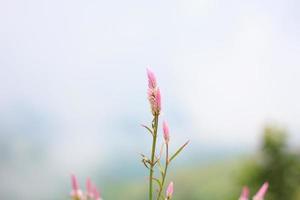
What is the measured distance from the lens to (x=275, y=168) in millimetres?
46875

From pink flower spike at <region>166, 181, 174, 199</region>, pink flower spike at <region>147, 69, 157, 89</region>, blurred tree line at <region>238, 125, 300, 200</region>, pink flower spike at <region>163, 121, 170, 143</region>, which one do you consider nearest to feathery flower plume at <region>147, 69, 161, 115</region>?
pink flower spike at <region>147, 69, 157, 89</region>

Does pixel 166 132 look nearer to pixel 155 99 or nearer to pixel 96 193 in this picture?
Result: pixel 155 99

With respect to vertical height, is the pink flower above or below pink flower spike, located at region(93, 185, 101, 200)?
above

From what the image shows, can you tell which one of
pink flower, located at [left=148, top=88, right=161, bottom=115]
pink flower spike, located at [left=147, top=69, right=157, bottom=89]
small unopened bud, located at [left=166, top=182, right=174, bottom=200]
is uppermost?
pink flower spike, located at [left=147, top=69, right=157, bottom=89]

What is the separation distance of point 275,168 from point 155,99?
45.3 metres

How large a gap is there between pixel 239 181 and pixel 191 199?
130704 mm

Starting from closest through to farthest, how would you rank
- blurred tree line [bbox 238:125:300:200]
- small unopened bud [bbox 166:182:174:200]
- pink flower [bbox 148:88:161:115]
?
pink flower [bbox 148:88:161:115]
small unopened bud [bbox 166:182:174:200]
blurred tree line [bbox 238:125:300:200]

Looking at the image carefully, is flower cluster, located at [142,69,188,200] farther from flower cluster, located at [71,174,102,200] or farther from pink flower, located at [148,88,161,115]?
flower cluster, located at [71,174,102,200]

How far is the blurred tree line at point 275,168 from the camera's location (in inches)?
1811

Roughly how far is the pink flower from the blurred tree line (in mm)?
43572

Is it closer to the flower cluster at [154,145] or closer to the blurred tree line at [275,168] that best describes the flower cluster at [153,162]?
the flower cluster at [154,145]

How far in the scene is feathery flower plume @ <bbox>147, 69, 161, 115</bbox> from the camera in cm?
251

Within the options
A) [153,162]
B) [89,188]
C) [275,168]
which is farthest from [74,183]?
[275,168]

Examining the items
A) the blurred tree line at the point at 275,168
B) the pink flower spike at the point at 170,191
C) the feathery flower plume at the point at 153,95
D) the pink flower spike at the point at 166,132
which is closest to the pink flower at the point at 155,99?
the feathery flower plume at the point at 153,95
